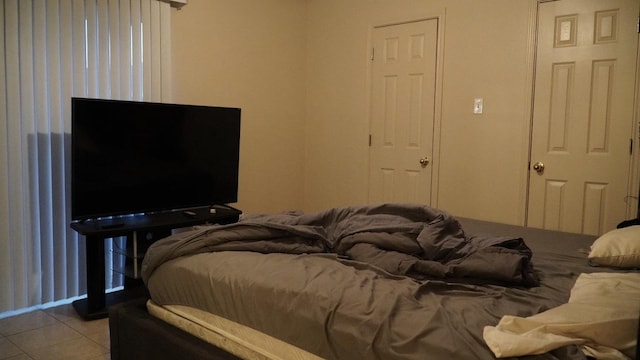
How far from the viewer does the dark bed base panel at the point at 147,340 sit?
5.82 feet

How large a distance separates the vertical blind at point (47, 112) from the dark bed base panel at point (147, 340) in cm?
136

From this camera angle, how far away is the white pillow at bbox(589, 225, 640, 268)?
6.63 feet

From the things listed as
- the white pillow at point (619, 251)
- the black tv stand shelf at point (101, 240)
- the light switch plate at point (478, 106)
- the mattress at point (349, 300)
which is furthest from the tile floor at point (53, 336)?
the light switch plate at point (478, 106)

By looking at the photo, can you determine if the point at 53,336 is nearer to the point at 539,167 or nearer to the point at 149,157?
the point at 149,157

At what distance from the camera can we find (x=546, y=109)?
3.69 metres

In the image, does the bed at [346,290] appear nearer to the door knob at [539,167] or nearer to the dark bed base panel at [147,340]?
the dark bed base panel at [147,340]

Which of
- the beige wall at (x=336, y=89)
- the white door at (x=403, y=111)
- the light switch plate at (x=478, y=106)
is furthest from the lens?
the white door at (x=403, y=111)

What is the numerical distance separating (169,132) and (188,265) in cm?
170

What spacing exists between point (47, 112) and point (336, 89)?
8.58 ft

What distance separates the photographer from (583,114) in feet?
11.7

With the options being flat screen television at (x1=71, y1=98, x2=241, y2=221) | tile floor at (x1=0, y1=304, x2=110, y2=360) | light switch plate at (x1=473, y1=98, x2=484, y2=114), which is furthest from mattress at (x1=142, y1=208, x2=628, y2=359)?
light switch plate at (x1=473, y1=98, x2=484, y2=114)

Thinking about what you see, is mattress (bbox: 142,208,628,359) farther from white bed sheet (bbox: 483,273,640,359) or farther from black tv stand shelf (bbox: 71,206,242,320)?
black tv stand shelf (bbox: 71,206,242,320)

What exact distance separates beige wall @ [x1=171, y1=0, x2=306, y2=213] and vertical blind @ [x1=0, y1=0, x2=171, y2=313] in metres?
0.51

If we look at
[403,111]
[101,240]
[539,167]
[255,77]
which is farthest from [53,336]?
[539,167]
